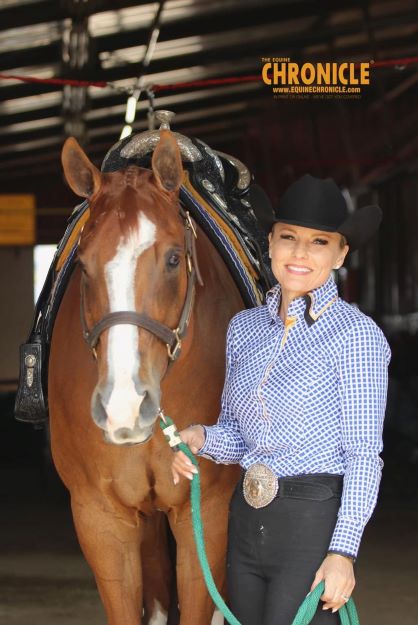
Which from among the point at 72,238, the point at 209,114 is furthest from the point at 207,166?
the point at 209,114

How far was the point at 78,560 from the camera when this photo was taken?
4977mm

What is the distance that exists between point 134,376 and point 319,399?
14.7 inches

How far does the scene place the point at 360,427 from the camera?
1900 mm

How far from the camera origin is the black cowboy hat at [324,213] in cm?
205

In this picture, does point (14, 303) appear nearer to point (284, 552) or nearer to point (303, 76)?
point (303, 76)

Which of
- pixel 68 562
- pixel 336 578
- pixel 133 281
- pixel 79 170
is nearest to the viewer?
pixel 336 578

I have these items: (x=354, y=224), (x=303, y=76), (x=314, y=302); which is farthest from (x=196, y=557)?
(x=303, y=76)

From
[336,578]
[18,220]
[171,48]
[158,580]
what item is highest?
[171,48]

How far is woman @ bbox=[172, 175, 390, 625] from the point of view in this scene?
1.90 metres

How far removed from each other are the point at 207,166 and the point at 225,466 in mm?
1013

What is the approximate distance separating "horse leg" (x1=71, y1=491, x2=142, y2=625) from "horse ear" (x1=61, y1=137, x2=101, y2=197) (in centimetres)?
82

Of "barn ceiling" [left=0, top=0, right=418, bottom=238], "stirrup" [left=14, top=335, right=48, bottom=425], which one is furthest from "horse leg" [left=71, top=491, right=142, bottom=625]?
"barn ceiling" [left=0, top=0, right=418, bottom=238]

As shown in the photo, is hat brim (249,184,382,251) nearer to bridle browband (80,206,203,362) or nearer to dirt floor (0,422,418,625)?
bridle browband (80,206,203,362)

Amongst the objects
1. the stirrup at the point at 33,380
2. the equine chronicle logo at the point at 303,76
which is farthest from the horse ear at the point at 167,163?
the equine chronicle logo at the point at 303,76
